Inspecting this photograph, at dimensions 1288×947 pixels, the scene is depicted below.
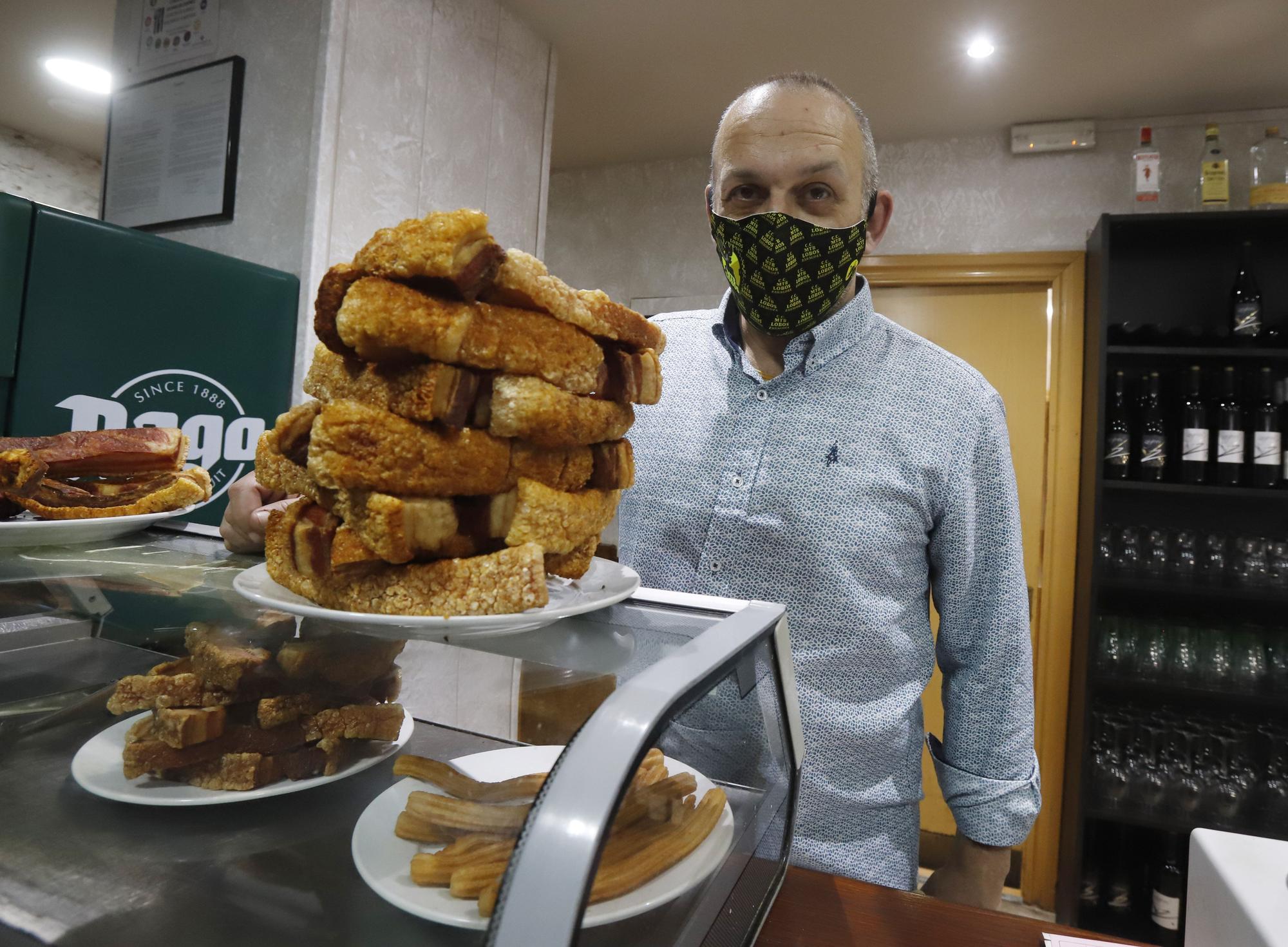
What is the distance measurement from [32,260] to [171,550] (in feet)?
3.82

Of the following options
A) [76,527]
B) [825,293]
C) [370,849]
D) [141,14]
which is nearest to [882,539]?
[825,293]

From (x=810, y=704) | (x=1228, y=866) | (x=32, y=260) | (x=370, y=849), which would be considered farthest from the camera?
(x=32, y=260)

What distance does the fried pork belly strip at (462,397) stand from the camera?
0.62 metres

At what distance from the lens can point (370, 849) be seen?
572 mm

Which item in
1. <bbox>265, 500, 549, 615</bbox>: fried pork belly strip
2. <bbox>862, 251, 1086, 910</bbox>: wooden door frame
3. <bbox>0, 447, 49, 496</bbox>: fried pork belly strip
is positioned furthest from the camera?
<bbox>862, 251, 1086, 910</bbox>: wooden door frame

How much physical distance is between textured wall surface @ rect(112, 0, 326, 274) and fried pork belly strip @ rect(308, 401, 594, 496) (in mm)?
2008

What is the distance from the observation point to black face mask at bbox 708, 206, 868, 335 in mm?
1462

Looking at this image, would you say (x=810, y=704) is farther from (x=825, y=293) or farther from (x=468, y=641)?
(x=468, y=641)

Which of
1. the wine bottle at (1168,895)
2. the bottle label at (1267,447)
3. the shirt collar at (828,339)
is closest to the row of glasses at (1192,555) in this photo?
the bottle label at (1267,447)

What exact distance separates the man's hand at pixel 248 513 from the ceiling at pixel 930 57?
8.93 ft

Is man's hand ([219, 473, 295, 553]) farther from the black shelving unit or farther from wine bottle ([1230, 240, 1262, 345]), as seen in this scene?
wine bottle ([1230, 240, 1262, 345])

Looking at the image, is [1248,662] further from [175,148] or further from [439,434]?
[175,148]

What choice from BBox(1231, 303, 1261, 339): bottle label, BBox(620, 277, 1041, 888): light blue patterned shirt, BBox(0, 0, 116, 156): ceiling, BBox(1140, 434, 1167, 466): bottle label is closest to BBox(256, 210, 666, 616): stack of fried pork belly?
BBox(620, 277, 1041, 888): light blue patterned shirt

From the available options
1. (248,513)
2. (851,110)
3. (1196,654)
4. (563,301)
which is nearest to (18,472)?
(248,513)
